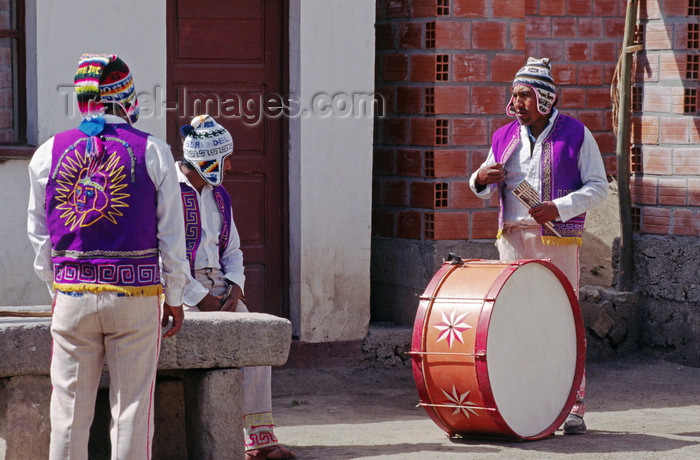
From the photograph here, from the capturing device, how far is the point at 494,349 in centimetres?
579

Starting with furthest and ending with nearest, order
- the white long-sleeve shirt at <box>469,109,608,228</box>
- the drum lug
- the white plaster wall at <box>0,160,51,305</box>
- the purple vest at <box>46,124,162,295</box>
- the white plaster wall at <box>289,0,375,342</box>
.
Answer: the white plaster wall at <box>289,0,375,342</box>
the white plaster wall at <box>0,160,51,305</box>
the white long-sleeve shirt at <box>469,109,608,228</box>
the drum lug
the purple vest at <box>46,124,162,295</box>

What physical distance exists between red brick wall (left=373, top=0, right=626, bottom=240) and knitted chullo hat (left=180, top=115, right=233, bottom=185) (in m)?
2.62

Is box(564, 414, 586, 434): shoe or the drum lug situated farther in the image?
box(564, 414, 586, 434): shoe

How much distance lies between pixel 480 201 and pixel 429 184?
379mm

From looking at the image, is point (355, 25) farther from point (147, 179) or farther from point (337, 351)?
point (147, 179)

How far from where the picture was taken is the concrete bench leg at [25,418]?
5.06m

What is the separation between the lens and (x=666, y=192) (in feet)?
27.1

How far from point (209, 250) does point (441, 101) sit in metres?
2.87

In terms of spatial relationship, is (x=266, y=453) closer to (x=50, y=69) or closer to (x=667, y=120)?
(x=50, y=69)

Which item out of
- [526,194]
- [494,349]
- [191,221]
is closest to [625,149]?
[526,194]

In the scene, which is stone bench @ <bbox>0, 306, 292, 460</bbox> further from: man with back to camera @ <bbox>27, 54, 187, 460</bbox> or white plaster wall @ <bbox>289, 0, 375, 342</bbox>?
white plaster wall @ <bbox>289, 0, 375, 342</bbox>

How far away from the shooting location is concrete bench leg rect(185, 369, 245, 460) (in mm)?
5359

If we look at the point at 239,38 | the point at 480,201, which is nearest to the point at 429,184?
the point at 480,201

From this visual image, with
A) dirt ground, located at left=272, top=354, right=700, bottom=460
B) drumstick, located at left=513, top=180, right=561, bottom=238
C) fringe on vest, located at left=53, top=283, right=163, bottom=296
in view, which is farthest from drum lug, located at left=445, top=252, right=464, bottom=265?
fringe on vest, located at left=53, top=283, right=163, bottom=296
